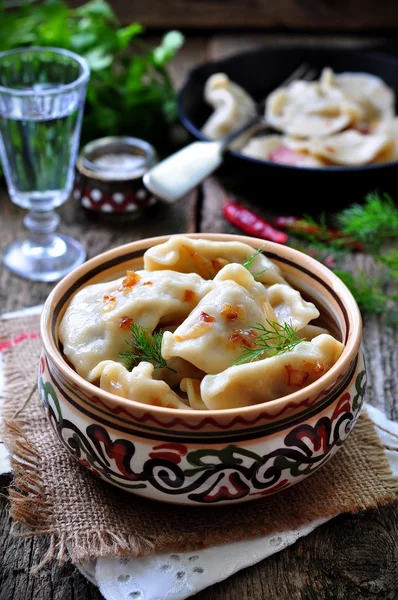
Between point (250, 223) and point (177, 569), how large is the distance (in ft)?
4.66

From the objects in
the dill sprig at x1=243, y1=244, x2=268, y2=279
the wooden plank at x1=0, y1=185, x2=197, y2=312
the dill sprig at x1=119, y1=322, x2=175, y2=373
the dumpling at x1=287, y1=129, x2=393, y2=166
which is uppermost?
the dill sprig at x1=243, y1=244, x2=268, y2=279

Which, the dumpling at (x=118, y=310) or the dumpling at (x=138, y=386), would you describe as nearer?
the dumpling at (x=138, y=386)

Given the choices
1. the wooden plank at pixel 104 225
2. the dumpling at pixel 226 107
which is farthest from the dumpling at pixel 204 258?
the dumpling at pixel 226 107

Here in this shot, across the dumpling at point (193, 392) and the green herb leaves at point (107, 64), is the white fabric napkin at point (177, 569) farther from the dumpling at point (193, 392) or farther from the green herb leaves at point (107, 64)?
the green herb leaves at point (107, 64)

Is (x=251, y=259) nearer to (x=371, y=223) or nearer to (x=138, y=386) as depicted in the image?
(x=138, y=386)

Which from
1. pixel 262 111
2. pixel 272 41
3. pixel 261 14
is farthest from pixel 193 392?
pixel 261 14

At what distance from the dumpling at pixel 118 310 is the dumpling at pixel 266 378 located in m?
0.19

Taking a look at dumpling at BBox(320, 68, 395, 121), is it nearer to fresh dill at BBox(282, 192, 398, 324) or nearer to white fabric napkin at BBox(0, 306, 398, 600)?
fresh dill at BBox(282, 192, 398, 324)

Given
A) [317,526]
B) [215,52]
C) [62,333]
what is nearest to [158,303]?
[62,333]

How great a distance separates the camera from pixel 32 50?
2.46 meters

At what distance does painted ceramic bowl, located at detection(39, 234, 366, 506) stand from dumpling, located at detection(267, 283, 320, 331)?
0.09 m

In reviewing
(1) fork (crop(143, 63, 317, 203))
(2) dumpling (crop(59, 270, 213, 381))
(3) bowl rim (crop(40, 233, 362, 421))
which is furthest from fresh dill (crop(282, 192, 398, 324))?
(2) dumpling (crop(59, 270, 213, 381))

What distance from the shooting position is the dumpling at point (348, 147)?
262 centimetres

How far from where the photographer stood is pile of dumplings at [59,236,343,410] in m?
1.34
